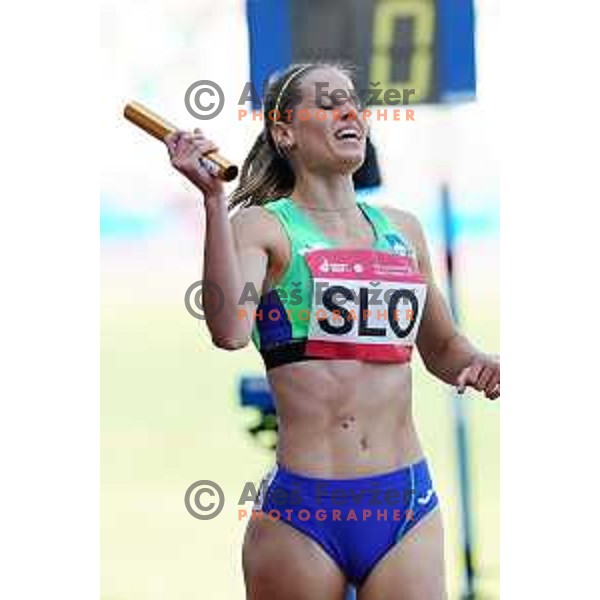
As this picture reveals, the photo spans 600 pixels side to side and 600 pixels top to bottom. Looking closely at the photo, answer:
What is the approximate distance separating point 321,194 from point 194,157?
0.97 feet

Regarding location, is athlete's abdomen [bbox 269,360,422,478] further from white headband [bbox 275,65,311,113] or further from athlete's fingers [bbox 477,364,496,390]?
white headband [bbox 275,65,311,113]

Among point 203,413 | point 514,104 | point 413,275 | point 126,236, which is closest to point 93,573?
point 203,413

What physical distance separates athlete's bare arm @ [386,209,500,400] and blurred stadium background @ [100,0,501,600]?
3 cm

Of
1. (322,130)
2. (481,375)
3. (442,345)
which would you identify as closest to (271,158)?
(322,130)

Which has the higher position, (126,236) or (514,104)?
(514,104)

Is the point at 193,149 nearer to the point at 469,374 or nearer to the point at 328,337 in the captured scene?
the point at 328,337

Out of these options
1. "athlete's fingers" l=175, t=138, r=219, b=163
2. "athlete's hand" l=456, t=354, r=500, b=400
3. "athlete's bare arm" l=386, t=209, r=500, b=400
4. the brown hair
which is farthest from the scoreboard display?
"athlete's hand" l=456, t=354, r=500, b=400

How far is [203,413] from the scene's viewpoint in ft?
9.84

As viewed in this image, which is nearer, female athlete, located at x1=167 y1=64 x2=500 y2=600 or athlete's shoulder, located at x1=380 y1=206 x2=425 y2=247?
female athlete, located at x1=167 y1=64 x2=500 y2=600

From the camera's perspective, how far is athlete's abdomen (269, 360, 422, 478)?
2.79 meters

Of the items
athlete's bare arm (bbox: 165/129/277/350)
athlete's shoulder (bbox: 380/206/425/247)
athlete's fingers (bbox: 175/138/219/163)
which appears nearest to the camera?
athlete's bare arm (bbox: 165/129/277/350)

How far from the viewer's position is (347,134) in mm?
2922

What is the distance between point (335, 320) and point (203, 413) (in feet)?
1.32

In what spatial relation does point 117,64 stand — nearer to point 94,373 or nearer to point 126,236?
point 126,236
